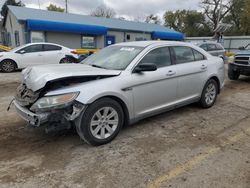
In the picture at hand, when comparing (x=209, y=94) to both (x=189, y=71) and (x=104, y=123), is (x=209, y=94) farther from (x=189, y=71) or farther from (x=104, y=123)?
(x=104, y=123)

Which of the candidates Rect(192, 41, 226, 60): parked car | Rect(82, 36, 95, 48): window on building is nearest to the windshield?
Rect(192, 41, 226, 60): parked car

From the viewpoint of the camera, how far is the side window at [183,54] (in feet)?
15.8

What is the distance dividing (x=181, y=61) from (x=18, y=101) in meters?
3.27

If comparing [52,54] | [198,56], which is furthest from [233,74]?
[52,54]

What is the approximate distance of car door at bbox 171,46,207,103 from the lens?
4754mm

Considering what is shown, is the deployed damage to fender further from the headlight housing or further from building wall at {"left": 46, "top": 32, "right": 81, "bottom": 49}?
building wall at {"left": 46, "top": 32, "right": 81, "bottom": 49}

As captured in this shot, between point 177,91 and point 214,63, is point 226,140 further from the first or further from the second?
point 214,63

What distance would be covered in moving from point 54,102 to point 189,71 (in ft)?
9.70

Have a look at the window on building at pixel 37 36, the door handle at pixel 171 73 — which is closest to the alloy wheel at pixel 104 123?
the door handle at pixel 171 73

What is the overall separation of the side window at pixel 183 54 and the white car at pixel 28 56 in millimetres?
8387

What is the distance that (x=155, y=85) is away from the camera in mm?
4215

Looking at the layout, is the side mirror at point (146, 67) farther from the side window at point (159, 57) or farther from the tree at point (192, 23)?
the tree at point (192, 23)

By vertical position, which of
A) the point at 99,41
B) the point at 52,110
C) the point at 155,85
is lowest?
the point at 52,110

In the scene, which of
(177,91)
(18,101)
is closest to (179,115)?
(177,91)
